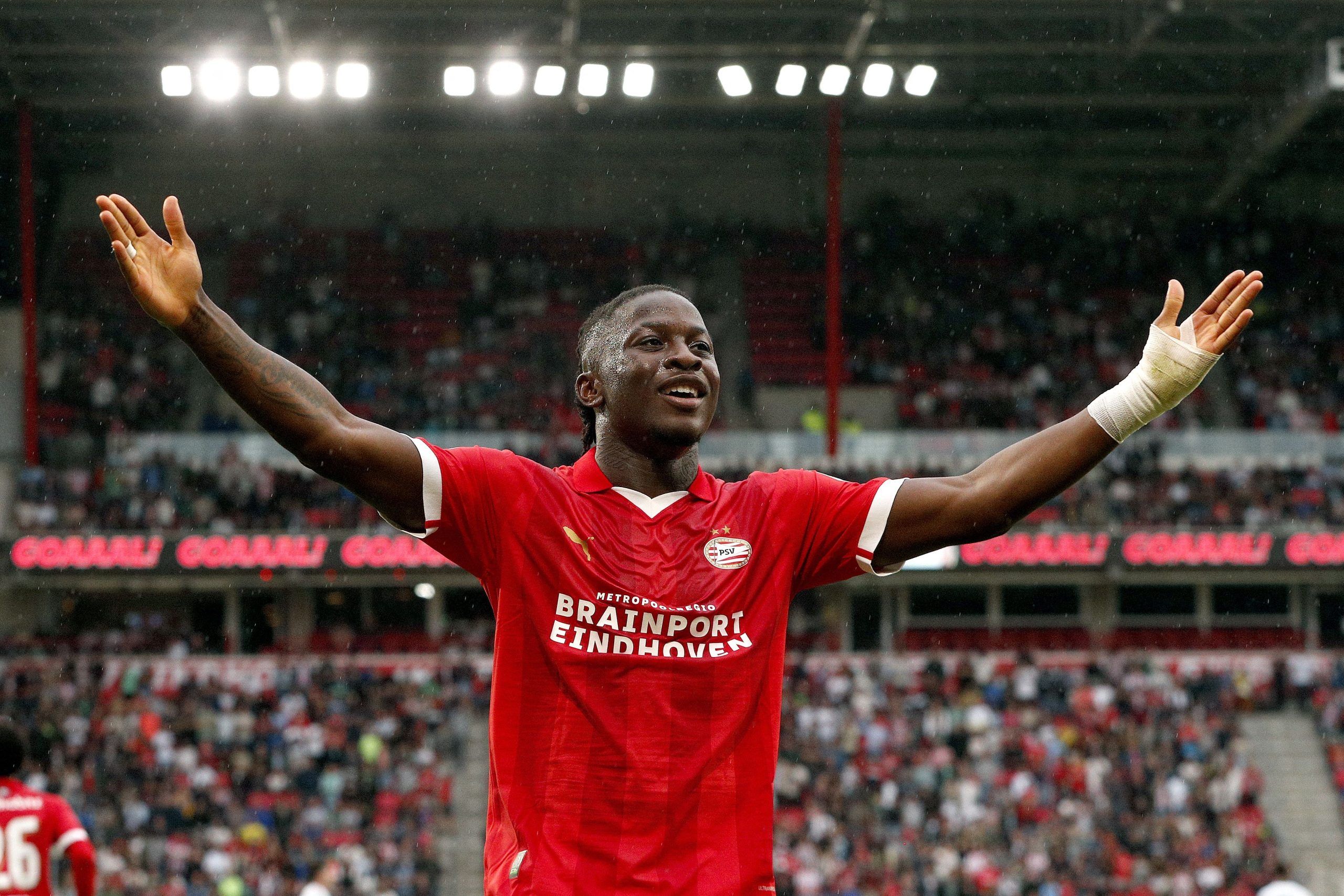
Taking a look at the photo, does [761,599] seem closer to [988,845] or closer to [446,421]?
[988,845]

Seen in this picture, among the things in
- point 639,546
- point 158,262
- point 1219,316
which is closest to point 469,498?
point 639,546

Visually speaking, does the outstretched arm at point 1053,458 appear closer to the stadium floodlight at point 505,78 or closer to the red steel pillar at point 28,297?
the stadium floodlight at point 505,78

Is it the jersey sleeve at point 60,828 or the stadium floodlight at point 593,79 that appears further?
the stadium floodlight at point 593,79

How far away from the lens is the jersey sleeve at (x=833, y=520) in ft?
10.5

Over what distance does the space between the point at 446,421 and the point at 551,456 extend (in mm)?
2797

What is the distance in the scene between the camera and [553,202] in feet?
101

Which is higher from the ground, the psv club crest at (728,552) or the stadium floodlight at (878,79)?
the stadium floodlight at (878,79)

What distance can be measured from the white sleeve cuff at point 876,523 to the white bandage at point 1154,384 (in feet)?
1.40

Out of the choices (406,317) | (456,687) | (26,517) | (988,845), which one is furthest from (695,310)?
(406,317)

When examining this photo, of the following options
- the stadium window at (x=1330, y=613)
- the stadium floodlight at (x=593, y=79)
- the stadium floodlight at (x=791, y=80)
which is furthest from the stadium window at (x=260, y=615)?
the stadium window at (x=1330, y=613)

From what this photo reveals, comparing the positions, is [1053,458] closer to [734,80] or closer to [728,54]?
[734,80]

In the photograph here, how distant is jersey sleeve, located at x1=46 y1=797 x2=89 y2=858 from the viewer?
6480 mm

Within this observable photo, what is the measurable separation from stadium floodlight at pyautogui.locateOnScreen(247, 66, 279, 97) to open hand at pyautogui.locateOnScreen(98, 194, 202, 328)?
21058 millimetres

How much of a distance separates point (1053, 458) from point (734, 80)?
72.1 ft
